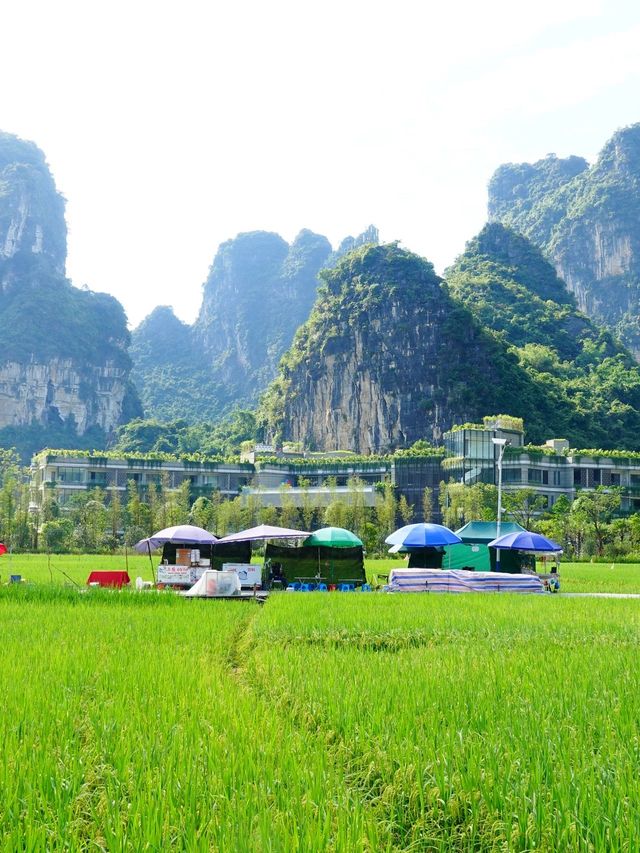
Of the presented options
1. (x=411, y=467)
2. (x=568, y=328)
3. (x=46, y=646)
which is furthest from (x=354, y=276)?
(x=46, y=646)

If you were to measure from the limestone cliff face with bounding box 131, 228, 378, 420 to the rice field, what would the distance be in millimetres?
154865

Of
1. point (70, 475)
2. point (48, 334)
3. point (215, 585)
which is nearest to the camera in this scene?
point (215, 585)

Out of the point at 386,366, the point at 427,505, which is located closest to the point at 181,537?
the point at 427,505

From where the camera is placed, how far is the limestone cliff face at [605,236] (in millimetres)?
131375

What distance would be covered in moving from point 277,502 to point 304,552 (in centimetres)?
4985

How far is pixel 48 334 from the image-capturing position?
400 feet

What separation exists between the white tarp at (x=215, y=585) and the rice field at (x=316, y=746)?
7702 millimetres

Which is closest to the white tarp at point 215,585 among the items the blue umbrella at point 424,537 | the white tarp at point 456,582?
the white tarp at point 456,582

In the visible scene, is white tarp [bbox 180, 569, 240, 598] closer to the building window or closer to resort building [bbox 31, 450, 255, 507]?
resort building [bbox 31, 450, 255, 507]

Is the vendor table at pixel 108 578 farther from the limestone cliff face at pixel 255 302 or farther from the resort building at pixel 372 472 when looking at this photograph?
the limestone cliff face at pixel 255 302

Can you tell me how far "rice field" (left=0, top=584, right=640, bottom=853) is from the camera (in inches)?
132

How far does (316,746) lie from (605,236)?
13965cm

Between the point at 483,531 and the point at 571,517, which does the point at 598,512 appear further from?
the point at 483,531

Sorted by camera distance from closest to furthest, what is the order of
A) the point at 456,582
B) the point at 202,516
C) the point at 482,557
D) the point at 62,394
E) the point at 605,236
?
the point at 456,582 < the point at 482,557 < the point at 202,516 < the point at 62,394 < the point at 605,236
